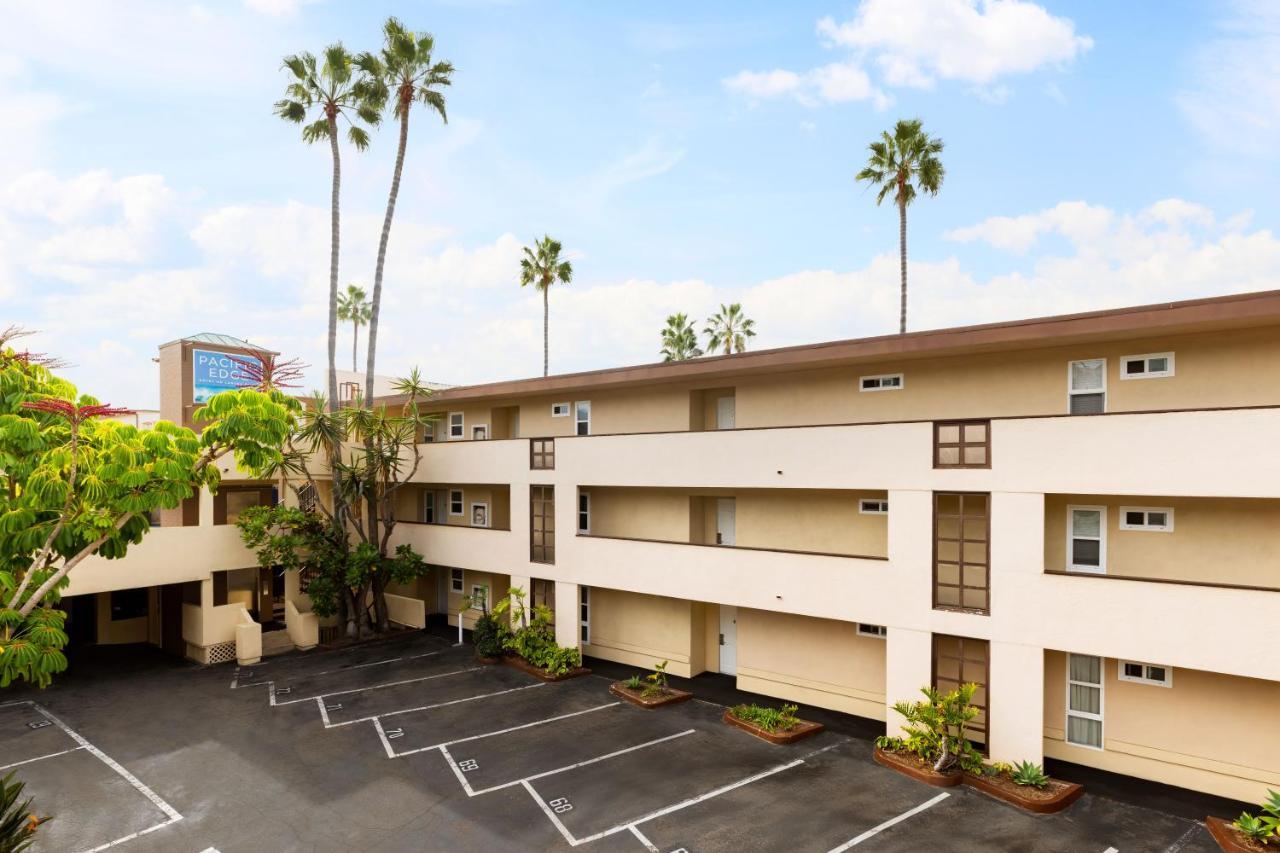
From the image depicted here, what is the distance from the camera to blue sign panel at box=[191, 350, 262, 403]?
25672 mm

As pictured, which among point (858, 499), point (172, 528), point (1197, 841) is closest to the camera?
point (1197, 841)

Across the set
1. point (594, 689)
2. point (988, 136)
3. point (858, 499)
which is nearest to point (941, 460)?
point (858, 499)

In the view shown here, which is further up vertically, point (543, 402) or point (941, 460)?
point (543, 402)

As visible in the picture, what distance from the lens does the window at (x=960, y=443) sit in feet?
48.3

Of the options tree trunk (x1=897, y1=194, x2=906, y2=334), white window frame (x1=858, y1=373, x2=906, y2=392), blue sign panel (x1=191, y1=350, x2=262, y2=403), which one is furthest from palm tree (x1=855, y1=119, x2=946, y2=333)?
blue sign panel (x1=191, y1=350, x2=262, y2=403)

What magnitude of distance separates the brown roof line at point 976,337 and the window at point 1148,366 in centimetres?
138

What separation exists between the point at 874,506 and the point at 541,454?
11321 millimetres

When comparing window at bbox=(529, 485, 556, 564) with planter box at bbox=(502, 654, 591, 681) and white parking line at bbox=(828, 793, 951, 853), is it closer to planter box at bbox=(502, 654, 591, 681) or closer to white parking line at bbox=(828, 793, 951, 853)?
planter box at bbox=(502, 654, 591, 681)

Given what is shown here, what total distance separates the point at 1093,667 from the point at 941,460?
5.53 m

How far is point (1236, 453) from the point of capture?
11898 millimetres

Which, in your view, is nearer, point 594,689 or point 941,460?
point 941,460

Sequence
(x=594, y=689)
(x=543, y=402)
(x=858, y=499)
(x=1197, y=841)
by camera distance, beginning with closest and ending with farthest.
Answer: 1. (x=1197, y=841)
2. (x=858, y=499)
3. (x=594, y=689)
4. (x=543, y=402)

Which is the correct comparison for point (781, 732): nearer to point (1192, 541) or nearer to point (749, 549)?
point (749, 549)

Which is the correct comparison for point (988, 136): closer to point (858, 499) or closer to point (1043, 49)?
point (1043, 49)
